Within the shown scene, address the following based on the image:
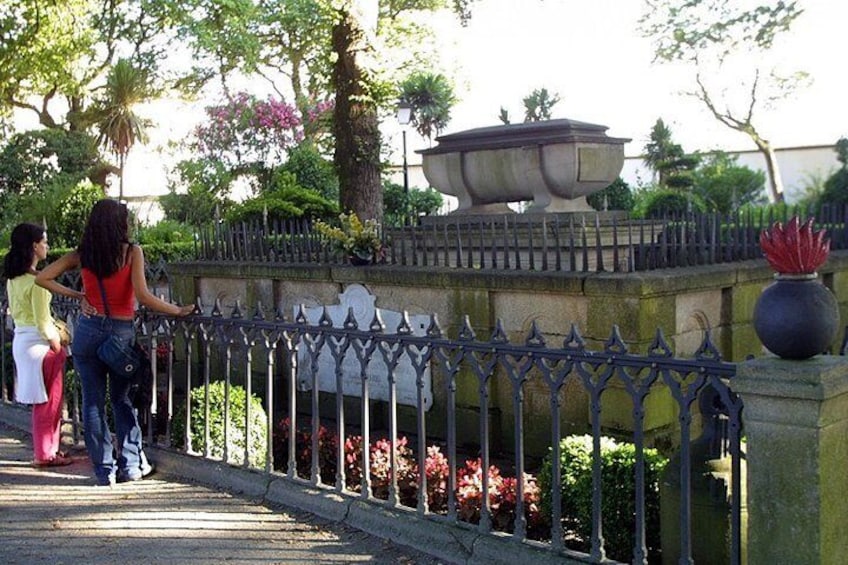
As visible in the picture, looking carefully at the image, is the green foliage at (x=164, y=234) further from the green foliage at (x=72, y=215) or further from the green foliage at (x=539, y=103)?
the green foliage at (x=539, y=103)

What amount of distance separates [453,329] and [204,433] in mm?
2944

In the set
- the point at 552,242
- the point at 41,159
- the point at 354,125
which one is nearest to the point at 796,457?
the point at 552,242

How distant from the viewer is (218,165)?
30594 mm

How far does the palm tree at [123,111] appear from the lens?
29.8m

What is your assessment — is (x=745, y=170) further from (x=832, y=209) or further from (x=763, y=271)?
(x=763, y=271)

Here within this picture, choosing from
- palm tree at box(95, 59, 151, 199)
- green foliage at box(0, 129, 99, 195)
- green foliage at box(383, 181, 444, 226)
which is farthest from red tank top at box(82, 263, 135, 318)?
palm tree at box(95, 59, 151, 199)

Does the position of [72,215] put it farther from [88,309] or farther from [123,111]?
[88,309]

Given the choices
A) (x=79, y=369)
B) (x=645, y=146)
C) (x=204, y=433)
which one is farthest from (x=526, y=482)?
(x=645, y=146)

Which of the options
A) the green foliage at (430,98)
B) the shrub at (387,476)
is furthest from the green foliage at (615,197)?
the shrub at (387,476)

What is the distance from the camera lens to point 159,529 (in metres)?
5.22

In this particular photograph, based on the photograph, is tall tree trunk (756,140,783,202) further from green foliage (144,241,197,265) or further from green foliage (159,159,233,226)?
green foliage (144,241,197,265)

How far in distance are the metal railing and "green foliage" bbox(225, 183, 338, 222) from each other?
10218mm

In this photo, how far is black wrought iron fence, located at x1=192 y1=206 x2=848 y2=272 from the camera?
8180mm

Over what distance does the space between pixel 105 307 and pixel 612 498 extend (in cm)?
322
